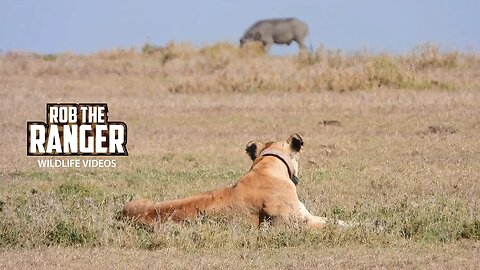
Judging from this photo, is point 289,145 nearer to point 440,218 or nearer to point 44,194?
point 440,218

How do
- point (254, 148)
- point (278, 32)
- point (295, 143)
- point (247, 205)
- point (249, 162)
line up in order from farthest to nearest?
1. point (278, 32)
2. point (249, 162)
3. point (254, 148)
4. point (295, 143)
5. point (247, 205)

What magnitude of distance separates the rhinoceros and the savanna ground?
11914 mm

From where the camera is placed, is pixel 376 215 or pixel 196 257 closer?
pixel 196 257

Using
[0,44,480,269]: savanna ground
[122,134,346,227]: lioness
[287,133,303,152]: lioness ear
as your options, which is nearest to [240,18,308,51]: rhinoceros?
[0,44,480,269]: savanna ground

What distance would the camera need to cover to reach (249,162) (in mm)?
12484

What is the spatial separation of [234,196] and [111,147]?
5.72 m

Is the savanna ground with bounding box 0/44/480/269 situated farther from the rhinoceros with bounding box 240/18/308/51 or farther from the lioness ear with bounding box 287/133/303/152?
the rhinoceros with bounding box 240/18/308/51

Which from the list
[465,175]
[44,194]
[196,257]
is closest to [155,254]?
[196,257]

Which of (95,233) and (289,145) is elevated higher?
(289,145)

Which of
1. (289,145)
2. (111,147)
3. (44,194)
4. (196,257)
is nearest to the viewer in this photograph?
(196,257)

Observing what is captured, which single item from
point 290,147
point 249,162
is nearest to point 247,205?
point 290,147

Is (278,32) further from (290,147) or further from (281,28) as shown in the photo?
(290,147)

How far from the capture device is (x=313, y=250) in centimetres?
741

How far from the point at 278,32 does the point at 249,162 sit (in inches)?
1077
